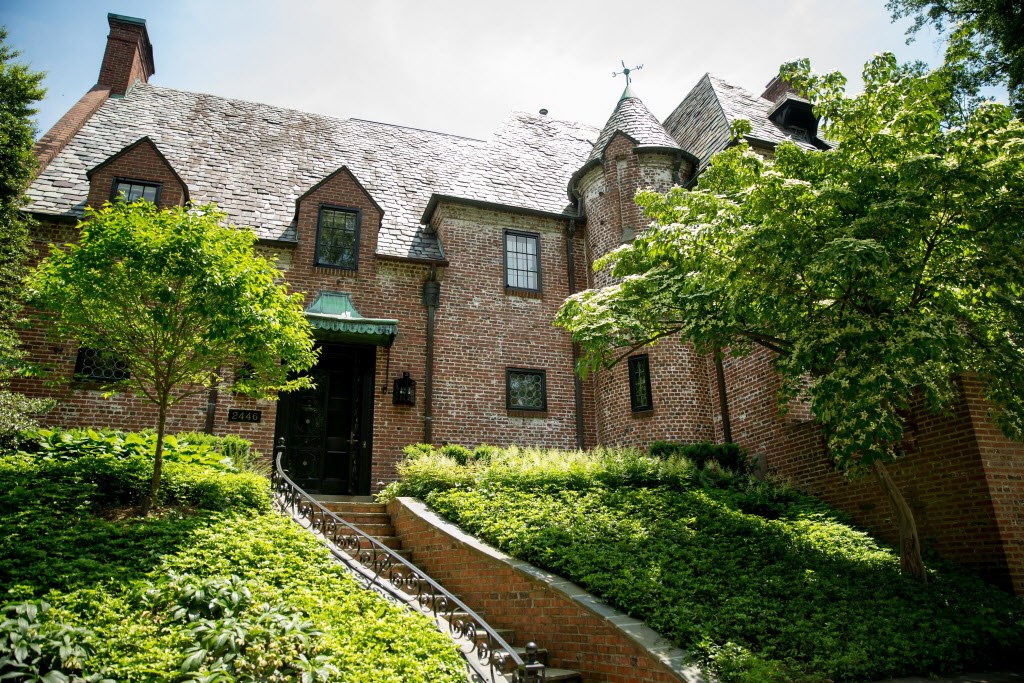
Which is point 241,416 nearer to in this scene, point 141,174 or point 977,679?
point 141,174

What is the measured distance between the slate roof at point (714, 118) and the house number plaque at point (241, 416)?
454 inches

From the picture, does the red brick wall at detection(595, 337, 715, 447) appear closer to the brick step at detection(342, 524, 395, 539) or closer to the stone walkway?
the brick step at detection(342, 524, 395, 539)

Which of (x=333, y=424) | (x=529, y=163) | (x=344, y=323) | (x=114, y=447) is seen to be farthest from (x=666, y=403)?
(x=114, y=447)

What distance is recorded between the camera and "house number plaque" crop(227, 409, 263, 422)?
1295 cm

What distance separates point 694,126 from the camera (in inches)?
731

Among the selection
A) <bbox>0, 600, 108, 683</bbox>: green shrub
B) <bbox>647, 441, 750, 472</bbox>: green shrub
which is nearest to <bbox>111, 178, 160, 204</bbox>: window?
<bbox>0, 600, 108, 683</bbox>: green shrub

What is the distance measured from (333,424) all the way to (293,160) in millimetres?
7305

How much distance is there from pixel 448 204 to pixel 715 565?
34.8 ft

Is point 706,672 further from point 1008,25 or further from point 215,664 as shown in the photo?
point 1008,25

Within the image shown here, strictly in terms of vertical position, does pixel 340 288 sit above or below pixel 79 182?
below

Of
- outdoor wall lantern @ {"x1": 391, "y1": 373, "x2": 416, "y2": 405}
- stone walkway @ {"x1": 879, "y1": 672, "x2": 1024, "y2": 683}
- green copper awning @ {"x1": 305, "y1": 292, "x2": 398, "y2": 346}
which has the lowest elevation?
stone walkway @ {"x1": 879, "y1": 672, "x2": 1024, "y2": 683}

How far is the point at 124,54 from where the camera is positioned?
1809cm

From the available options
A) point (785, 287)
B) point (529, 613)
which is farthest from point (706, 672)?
point (785, 287)

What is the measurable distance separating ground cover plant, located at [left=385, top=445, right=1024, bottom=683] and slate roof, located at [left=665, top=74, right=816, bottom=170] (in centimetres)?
886
